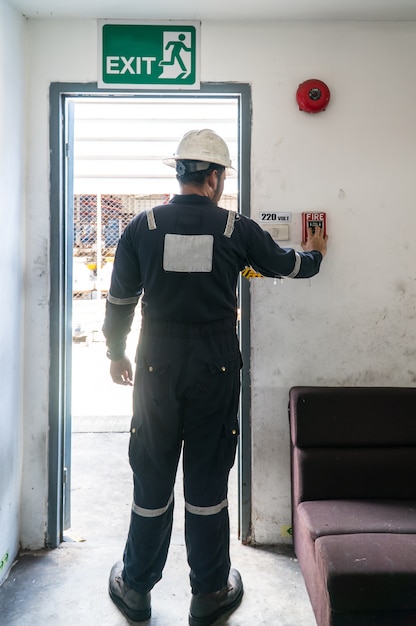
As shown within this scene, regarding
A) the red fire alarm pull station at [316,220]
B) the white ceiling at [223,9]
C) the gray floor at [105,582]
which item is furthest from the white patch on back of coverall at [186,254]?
the gray floor at [105,582]

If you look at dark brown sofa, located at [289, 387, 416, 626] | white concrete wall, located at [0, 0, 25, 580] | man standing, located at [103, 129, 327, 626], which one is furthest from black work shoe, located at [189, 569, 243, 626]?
white concrete wall, located at [0, 0, 25, 580]

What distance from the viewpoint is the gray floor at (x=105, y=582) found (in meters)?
2.00

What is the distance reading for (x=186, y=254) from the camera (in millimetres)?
1858

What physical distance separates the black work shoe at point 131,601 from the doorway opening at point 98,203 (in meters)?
0.57

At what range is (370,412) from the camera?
228 centimetres

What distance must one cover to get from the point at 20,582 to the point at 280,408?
1.40 meters

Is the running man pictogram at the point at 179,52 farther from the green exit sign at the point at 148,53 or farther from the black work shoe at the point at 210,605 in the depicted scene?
the black work shoe at the point at 210,605

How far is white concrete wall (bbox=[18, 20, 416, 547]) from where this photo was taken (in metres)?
2.45

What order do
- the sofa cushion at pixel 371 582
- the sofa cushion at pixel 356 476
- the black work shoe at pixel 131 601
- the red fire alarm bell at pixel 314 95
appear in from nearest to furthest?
the sofa cushion at pixel 371 582 < the black work shoe at pixel 131 601 < the sofa cushion at pixel 356 476 < the red fire alarm bell at pixel 314 95

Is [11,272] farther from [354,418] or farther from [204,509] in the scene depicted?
[354,418]

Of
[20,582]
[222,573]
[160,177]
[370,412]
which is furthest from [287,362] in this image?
[160,177]

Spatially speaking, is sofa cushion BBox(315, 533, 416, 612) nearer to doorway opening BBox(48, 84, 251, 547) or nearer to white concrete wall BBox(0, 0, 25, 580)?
doorway opening BBox(48, 84, 251, 547)

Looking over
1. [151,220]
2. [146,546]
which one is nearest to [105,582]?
[146,546]

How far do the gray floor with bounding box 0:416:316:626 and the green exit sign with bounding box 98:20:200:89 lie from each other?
2.26 m
